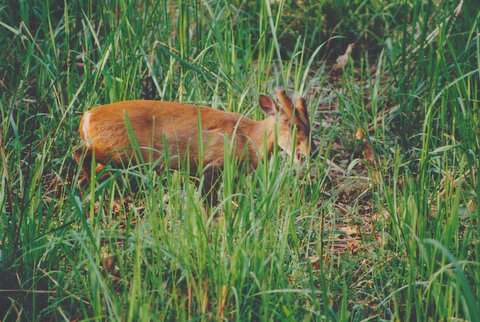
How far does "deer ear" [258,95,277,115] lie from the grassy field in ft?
0.59

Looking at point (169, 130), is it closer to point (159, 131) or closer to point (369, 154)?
point (159, 131)

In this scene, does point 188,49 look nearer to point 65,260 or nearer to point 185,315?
point 65,260

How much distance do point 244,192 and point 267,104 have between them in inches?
28.6

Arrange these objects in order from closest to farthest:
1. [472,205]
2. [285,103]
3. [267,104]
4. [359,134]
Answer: [472,205], [285,103], [267,104], [359,134]

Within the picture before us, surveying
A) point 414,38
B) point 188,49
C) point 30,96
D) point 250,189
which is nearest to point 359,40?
point 414,38

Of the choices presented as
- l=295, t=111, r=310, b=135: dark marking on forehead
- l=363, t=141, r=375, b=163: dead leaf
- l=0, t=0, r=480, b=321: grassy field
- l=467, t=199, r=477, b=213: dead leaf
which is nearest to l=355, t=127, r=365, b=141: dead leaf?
l=0, t=0, r=480, b=321: grassy field

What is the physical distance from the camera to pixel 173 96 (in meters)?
5.59

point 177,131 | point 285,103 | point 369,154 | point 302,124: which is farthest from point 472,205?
point 177,131

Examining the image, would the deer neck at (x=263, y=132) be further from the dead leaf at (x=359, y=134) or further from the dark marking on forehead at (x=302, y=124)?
the dead leaf at (x=359, y=134)

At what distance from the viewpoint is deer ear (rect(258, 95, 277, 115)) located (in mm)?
4988

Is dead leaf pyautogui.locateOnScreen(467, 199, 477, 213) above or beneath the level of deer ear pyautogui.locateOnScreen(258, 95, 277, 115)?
beneath

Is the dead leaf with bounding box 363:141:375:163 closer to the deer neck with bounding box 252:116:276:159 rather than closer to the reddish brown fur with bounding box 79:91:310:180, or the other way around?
the reddish brown fur with bounding box 79:91:310:180

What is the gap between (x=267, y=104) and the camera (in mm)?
5031

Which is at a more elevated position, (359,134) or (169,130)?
(169,130)
